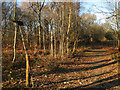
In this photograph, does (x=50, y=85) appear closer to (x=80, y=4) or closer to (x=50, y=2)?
(x=50, y=2)

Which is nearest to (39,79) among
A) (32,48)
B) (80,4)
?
(32,48)

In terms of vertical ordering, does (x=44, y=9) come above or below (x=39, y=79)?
above

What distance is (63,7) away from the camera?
9375 millimetres

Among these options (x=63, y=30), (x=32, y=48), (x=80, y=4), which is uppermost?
(x=80, y=4)

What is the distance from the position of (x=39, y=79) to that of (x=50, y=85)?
2.55 ft

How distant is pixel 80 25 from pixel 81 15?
1214mm

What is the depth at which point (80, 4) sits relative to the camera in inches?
416

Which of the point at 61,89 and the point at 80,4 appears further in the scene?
the point at 80,4

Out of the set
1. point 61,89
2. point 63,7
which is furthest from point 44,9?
point 61,89

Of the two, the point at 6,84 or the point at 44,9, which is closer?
the point at 6,84

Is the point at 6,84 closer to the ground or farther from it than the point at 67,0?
closer to the ground

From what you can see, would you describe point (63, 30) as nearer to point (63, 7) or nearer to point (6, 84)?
point (63, 7)

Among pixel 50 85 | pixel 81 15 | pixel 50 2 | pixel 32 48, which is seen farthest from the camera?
pixel 81 15

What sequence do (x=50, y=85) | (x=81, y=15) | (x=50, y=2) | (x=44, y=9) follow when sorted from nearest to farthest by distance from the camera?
(x=50, y=85)
(x=50, y=2)
(x=44, y=9)
(x=81, y=15)
